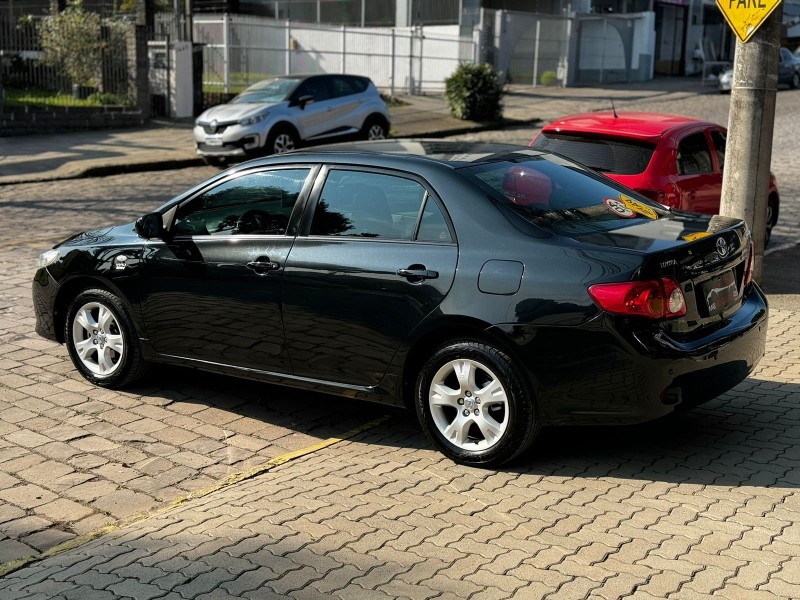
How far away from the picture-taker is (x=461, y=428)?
5480 mm

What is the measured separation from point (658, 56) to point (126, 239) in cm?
4190

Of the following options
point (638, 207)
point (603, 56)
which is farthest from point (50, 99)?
point (603, 56)

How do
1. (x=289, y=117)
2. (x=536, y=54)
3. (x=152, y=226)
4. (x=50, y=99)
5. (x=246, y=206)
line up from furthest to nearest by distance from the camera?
1. (x=536, y=54)
2. (x=50, y=99)
3. (x=289, y=117)
4. (x=152, y=226)
5. (x=246, y=206)

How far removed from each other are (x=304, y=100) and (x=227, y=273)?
47.5 ft

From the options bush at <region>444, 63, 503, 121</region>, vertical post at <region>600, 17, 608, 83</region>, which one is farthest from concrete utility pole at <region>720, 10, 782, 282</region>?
vertical post at <region>600, 17, 608, 83</region>

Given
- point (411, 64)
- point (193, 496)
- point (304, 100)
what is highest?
point (411, 64)

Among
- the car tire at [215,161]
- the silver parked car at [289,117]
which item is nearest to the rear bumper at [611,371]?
the silver parked car at [289,117]

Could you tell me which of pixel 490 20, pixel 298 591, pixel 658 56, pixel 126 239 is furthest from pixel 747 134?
pixel 658 56

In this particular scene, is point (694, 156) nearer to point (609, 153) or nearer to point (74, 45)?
point (609, 153)

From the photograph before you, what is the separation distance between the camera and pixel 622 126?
9.53 meters

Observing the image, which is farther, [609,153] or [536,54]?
[536,54]

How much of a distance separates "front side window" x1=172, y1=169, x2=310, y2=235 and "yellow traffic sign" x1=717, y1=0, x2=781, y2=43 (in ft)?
14.0

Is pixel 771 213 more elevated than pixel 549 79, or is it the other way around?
pixel 549 79

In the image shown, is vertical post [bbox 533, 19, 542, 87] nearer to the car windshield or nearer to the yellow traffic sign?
the car windshield
